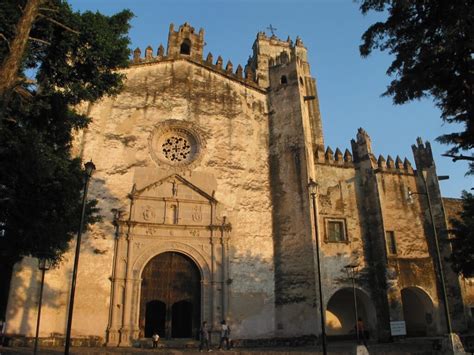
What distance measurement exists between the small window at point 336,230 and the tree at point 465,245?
4964 millimetres

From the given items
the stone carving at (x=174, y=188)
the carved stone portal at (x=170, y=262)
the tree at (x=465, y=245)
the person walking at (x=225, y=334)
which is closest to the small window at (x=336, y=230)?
the tree at (x=465, y=245)

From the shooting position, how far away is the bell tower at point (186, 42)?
23.8m

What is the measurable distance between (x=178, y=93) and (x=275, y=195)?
7298 mm

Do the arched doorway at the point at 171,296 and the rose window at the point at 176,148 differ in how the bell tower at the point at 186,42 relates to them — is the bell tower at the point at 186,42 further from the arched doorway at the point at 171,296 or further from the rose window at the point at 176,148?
the arched doorway at the point at 171,296

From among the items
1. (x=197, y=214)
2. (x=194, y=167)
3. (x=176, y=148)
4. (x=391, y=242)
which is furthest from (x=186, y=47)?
(x=391, y=242)

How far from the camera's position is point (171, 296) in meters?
18.6

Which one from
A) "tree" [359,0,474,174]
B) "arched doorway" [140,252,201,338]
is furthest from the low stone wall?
"tree" [359,0,474,174]

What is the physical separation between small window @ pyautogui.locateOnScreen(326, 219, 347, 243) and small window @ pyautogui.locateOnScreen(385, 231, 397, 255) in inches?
86.8

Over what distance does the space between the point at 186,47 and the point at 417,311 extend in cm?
1956

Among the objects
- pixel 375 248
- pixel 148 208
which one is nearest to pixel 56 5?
pixel 148 208

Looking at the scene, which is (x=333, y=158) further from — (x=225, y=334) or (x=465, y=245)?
(x=225, y=334)

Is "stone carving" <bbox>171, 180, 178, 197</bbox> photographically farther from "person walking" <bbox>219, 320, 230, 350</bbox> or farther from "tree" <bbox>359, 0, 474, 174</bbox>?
"tree" <bbox>359, 0, 474, 174</bbox>

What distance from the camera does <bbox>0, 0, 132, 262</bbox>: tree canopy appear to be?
10062mm

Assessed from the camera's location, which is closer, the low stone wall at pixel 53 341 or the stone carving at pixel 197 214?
the low stone wall at pixel 53 341
